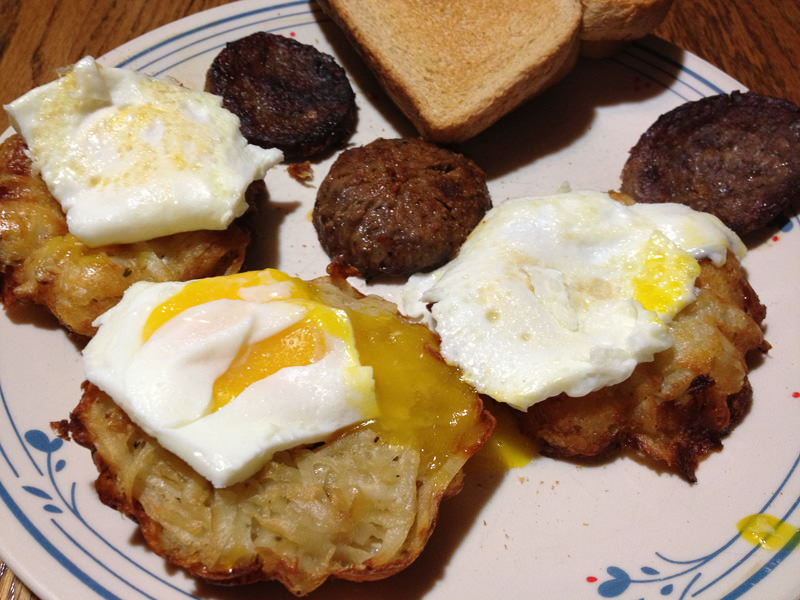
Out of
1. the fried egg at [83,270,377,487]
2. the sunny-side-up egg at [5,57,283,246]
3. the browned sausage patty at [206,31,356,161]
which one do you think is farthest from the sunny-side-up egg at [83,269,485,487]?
Answer: the browned sausage patty at [206,31,356,161]

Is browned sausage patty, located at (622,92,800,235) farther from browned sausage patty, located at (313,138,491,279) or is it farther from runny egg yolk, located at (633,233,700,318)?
browned sausage patty, located at (313,138,491,279)

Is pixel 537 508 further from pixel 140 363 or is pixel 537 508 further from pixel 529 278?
pixel 140 363

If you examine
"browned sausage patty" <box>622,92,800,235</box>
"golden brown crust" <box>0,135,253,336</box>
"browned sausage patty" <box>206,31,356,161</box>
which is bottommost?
"golden brown crust" <box>0,135,253,336</box>

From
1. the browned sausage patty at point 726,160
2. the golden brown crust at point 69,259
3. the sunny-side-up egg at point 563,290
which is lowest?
the golden brown crust at point 69,259

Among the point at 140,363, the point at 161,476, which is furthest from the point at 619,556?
the point at 140,363

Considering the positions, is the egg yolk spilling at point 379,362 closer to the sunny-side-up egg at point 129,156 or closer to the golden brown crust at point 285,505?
the golden brown crust at point 285,505

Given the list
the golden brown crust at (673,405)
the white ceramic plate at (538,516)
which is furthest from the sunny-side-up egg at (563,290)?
the white ceramic plate at (538,516)
